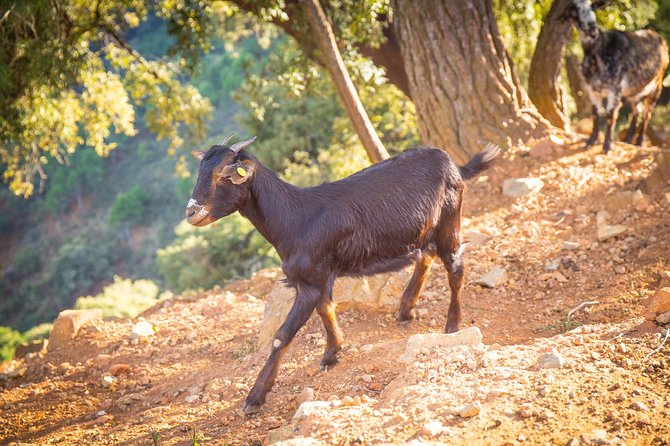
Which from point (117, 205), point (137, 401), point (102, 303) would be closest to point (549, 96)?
point (137, 401)

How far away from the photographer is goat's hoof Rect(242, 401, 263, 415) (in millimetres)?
4406

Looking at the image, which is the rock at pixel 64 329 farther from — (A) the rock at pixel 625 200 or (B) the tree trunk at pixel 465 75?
(A) the rock at pixel 625 200

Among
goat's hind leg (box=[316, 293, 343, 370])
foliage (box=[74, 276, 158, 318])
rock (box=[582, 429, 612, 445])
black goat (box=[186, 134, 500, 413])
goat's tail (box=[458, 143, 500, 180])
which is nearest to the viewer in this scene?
rock (box=[582, 429, 612, 445])

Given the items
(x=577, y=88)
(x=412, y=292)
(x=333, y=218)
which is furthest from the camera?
(x=577, y=88)

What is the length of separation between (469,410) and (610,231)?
12.1 feet

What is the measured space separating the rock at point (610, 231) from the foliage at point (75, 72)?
6.57 meters

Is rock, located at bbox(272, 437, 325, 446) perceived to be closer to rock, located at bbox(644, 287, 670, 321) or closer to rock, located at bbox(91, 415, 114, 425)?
rock, located at bbox(91, 415, 114, 425)

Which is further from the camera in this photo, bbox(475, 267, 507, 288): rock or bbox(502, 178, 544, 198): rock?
bbox(502, 178, 544, 198): rock

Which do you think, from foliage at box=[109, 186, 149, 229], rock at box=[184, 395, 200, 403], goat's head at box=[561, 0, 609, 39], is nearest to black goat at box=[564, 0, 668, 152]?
goat's head at box=[561, 0, 609, 39]

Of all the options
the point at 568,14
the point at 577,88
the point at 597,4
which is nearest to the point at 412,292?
Answer: the point at 568,14

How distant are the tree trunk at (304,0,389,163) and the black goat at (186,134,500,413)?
9.08ft

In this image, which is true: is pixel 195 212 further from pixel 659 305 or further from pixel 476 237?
pixel 476 237

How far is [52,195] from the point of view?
2100 inches

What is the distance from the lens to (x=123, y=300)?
23.6 m
